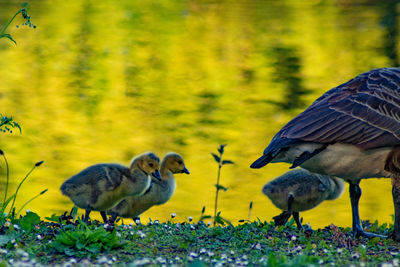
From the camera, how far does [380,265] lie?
205 inches

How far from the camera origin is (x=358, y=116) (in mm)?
5969

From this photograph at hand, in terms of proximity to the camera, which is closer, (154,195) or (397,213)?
(397,213)

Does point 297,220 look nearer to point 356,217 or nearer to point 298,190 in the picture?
point 298,190

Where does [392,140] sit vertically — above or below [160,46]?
below

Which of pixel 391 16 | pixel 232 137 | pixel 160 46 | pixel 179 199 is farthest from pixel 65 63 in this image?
pixel 391 16

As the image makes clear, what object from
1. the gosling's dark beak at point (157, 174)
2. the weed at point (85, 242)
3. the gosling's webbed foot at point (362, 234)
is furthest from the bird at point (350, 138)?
the weed at point (85, 242)

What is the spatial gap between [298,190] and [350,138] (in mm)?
1086

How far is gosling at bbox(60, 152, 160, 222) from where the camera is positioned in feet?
20.8

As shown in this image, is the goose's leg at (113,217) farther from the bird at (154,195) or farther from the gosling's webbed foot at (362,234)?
the gosling's webbed foot at (362,234)

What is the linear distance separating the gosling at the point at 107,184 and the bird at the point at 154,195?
24 centimetres

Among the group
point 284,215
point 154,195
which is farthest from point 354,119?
point 154,195

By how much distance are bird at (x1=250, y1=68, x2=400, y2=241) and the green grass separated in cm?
58

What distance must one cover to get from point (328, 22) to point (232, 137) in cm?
2237

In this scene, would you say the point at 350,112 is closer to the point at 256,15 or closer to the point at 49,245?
the point at 49,245
